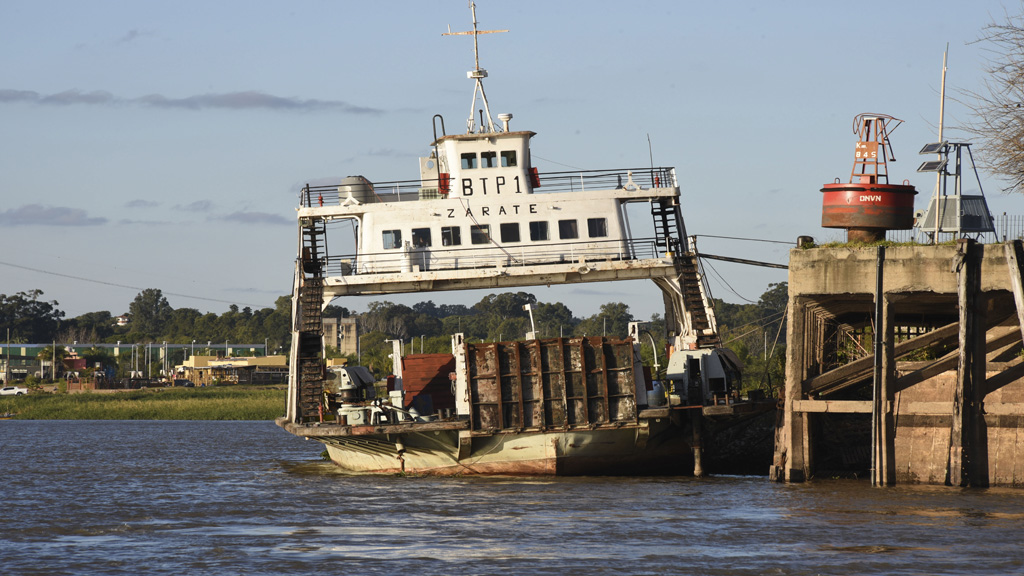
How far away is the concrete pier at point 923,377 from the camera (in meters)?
23.5

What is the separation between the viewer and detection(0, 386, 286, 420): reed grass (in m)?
74.7

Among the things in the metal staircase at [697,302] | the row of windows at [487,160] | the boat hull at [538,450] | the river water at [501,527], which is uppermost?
the row of windows at [487,160]

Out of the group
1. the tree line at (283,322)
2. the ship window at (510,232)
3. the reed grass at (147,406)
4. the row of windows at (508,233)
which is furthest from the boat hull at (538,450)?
the tree line at (283,322)

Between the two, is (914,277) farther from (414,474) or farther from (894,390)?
(414,474)

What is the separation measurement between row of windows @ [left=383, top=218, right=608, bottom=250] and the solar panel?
824 centimetres

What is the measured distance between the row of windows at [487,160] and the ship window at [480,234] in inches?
70.4

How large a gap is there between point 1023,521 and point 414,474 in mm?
14381

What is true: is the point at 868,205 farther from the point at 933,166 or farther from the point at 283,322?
the point at 283,322

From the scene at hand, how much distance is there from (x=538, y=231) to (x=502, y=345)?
626cm

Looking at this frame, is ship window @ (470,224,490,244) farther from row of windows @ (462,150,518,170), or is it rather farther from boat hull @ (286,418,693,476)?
boat hull @ (286,418,693,476)

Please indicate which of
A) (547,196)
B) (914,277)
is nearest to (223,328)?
(547,196)

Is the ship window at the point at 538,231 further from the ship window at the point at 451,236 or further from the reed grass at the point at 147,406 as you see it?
the reed grass at the point at 147,406

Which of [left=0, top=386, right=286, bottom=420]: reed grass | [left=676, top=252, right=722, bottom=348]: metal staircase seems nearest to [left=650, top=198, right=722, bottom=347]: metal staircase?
[left=676, top=252, right=722, bottom=348]: metal staircase

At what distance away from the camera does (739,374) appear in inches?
1207
